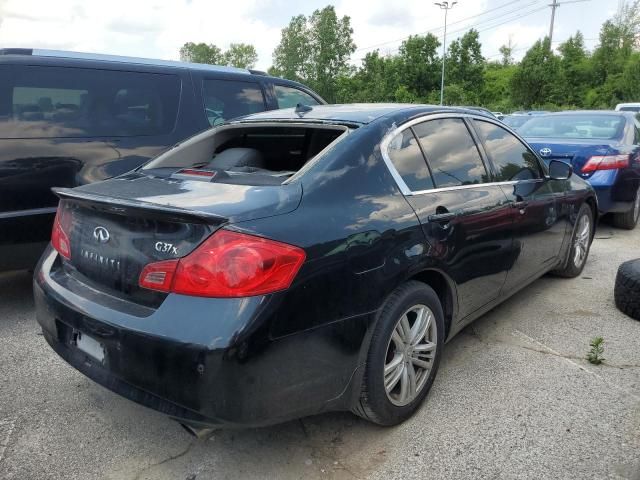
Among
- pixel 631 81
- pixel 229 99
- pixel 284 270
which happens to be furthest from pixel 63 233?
pixel 631 81

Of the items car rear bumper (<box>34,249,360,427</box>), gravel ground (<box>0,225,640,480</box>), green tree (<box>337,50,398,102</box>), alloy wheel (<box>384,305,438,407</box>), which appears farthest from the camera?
green tree (<box>337,50,398,102</box>)

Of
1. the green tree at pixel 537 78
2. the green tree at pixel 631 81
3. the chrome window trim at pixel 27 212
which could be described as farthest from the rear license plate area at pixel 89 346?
the green tree at pixel 537 78

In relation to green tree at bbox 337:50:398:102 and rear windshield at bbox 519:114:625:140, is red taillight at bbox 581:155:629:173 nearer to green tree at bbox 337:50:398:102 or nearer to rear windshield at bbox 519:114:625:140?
rear windshield at bbox 519:114:625:140

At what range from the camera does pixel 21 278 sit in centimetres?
471

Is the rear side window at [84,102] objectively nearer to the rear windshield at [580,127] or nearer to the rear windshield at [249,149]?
the rear windshield at [249,149]

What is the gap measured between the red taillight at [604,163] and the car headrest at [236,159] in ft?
15.3

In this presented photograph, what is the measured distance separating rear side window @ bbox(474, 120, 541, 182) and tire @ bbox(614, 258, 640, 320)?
39.3 inches

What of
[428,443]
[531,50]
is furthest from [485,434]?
[531,50]

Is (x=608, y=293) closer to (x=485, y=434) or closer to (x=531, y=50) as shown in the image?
(x=485, y=434)

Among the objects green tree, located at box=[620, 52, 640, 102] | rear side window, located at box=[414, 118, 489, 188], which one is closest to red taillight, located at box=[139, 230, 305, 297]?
rear side window, located at box=[414, 118, 489, 188]

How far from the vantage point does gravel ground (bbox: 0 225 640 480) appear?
2.31m

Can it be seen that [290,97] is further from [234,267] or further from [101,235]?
[234,267]

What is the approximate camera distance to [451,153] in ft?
10.2

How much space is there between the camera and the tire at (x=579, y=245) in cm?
465
